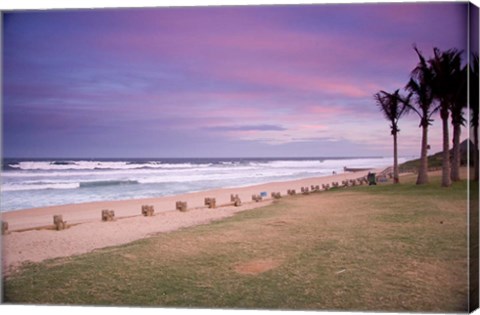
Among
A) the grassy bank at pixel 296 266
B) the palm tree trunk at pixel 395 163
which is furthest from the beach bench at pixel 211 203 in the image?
the palm tree trunk at pixel 395 163

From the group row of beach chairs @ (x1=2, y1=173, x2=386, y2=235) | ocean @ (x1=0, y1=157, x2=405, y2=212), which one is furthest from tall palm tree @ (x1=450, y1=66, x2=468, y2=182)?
row of beach chairs @ (x1=2, y1=173, x2=386, y2=235)

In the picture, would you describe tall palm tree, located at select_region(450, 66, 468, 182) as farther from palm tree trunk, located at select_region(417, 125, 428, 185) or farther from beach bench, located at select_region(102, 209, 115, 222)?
beach bench, located at select_region(102, 209, 115, 222)

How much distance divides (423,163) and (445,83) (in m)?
0.67

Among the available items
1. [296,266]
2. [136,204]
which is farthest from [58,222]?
[296,266]

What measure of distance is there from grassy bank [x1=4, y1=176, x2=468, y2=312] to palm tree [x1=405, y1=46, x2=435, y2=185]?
353 mm

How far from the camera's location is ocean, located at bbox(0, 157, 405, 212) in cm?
347

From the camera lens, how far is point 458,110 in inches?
124

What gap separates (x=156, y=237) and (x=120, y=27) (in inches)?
67.1

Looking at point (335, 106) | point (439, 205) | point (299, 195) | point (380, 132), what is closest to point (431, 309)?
point (439, 205)

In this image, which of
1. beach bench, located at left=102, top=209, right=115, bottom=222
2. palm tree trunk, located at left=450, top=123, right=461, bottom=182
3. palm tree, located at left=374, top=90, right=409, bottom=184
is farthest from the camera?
beach bench, located at left=102, top=209, right=115, bottom=222

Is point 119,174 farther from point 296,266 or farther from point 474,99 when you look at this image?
point 474,99

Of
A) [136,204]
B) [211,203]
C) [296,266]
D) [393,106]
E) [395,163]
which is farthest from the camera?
[211,203]

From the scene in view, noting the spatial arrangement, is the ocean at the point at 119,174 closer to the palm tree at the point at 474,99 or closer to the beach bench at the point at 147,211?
the beach bench at the point at 147,211

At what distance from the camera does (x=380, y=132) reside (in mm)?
3389
